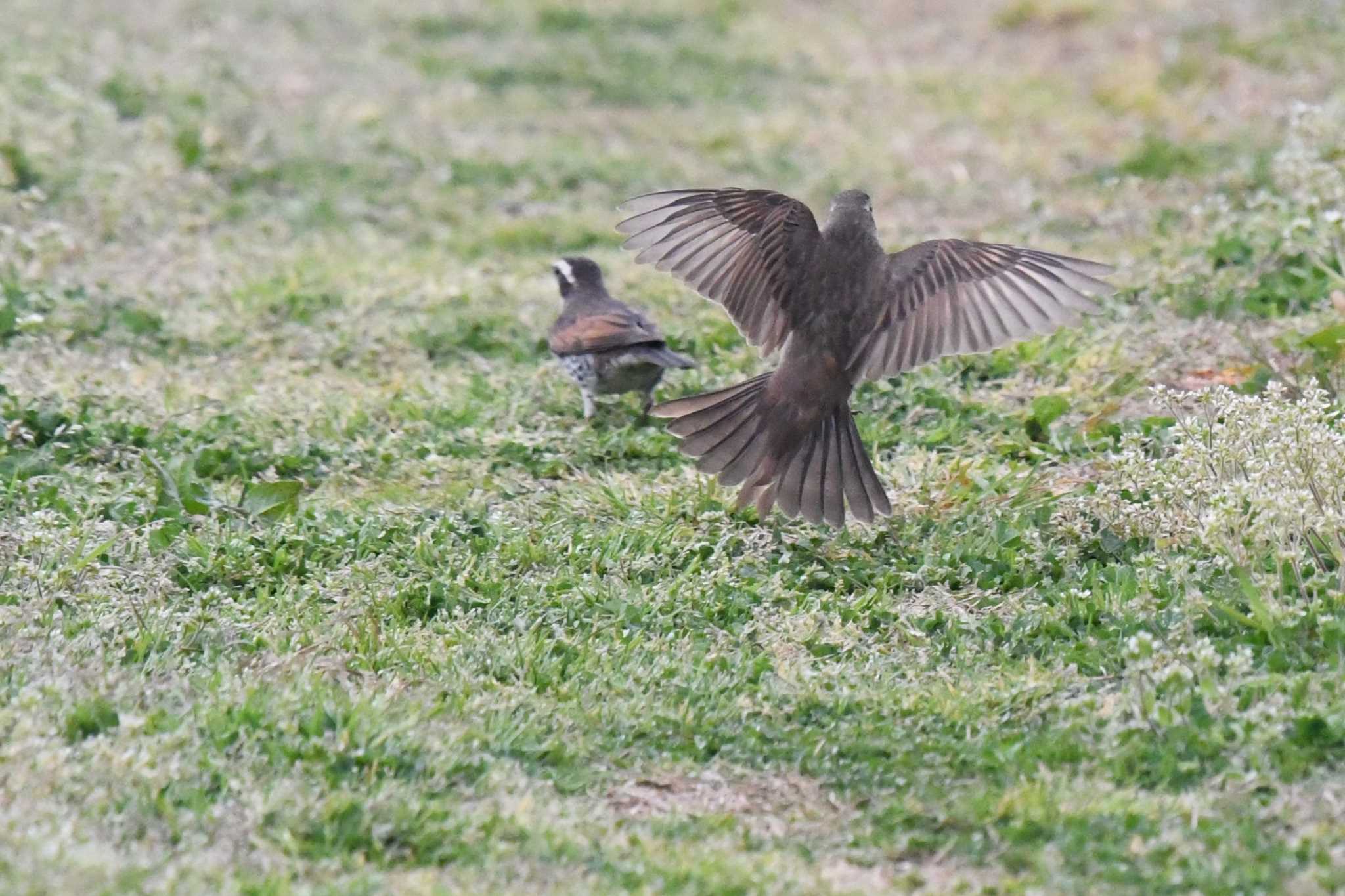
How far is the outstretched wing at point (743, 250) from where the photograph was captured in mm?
7176

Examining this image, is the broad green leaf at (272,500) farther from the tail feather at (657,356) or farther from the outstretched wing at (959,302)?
the outstretched wing at (959,302)

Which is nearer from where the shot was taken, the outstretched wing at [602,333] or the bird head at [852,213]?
the bird head at [852,213]

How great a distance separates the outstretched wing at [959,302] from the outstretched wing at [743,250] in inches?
15.1

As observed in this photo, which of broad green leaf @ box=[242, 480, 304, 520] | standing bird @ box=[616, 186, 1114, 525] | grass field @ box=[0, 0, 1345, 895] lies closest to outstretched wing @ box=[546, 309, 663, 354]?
grass field @ box=[0, 0, 1345, 895]

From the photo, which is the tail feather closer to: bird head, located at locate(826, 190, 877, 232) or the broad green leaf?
bird head, located at locate(826, 190, 877, 232)

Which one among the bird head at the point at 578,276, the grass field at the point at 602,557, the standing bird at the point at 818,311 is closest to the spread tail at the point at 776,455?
the standing bird at the point at 818,311

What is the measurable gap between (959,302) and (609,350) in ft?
6.37

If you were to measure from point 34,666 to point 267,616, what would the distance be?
86cm

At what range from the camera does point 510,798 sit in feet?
15.8

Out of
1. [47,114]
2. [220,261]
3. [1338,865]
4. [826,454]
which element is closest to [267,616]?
[826,454]

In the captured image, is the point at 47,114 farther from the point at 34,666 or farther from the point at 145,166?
the point at 34,666

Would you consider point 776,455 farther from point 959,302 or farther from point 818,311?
point 959,302

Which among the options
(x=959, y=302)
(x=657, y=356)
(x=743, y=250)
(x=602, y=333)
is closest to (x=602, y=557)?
(x=743, y=250)

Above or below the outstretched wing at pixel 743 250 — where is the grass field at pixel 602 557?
below
